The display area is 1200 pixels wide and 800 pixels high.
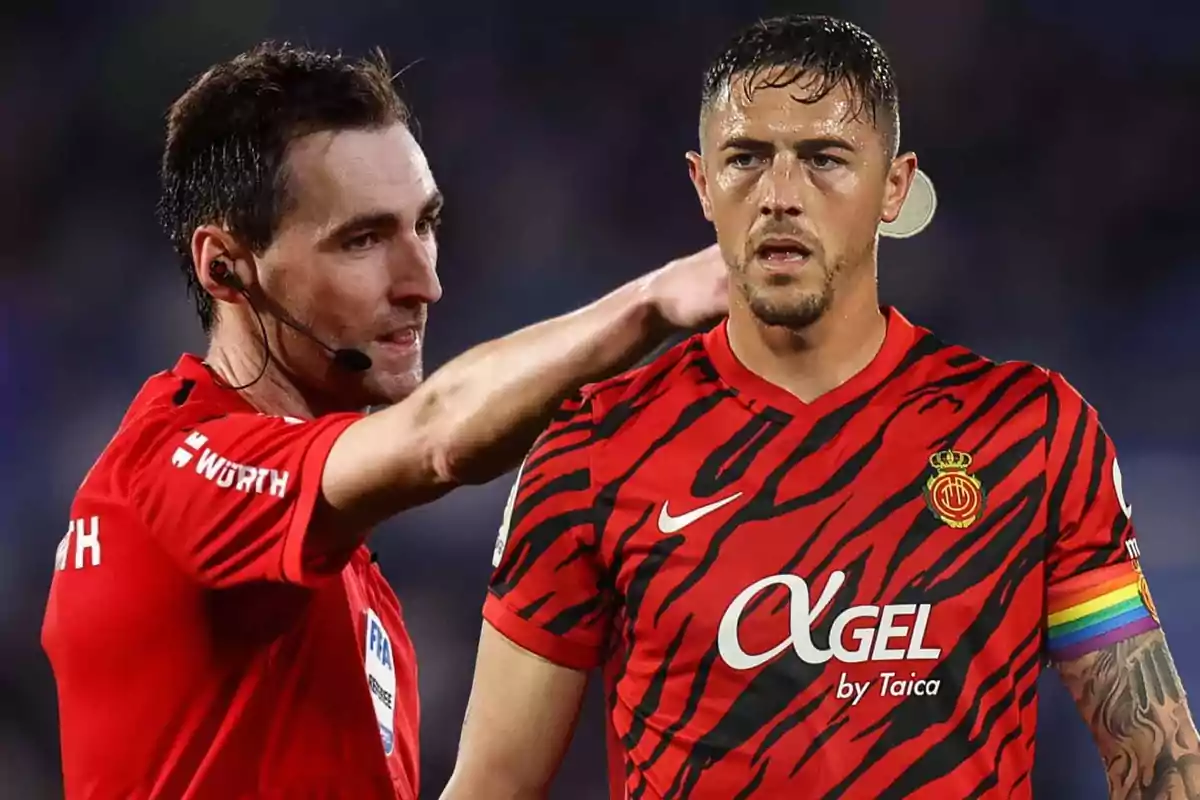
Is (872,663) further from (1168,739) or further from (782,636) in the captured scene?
(1168,739)

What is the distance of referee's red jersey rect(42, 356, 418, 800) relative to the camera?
206cm

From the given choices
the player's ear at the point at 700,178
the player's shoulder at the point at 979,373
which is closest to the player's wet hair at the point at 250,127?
the player's ear at the point at 700,178

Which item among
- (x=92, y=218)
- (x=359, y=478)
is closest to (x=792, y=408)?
(x=359, y=478)

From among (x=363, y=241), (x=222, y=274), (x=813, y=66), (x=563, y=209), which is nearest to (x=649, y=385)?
(x=813, y=66)

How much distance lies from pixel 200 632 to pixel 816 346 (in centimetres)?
90

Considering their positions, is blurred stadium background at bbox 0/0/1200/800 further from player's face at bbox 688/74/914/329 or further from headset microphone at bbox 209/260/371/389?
player's face at bbox 688/74/914/329

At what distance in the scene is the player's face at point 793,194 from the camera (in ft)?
5.99

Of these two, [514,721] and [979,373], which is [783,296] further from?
[514,721]

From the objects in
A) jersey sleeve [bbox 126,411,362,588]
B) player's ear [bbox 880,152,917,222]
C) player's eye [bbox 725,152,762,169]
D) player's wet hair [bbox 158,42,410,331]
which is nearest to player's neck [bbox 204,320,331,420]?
player's wet hair [bbox 158,42,410,331]

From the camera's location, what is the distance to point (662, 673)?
73.4 inches

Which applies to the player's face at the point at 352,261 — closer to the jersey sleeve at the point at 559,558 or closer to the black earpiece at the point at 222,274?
the black earpiece at the point at 222,274

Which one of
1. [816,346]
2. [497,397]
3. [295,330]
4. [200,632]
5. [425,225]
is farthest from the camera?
[425,225]

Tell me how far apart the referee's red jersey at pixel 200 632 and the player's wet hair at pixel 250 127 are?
290 mm

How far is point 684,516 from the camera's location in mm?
1892
